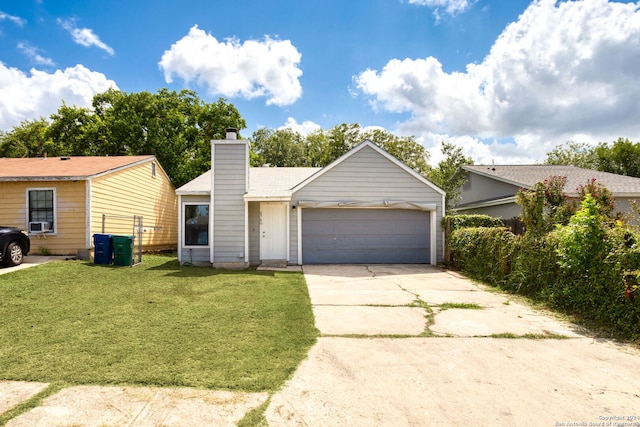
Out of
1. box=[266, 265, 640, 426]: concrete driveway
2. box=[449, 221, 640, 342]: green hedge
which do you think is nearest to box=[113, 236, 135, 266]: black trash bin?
box=[266, 265, 640, 426]: concrete driveway

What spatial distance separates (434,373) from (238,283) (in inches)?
217

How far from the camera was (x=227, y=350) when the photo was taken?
376 centimetres

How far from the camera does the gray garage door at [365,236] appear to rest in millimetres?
11641

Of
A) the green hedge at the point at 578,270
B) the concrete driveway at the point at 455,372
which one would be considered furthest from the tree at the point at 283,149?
the concrete driveway at the point at 455,372

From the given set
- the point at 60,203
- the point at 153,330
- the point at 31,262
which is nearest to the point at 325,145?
the point at 60,203

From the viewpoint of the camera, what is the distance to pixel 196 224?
11.5 m

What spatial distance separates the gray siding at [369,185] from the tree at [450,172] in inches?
273

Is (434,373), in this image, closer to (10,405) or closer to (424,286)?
(10,405)

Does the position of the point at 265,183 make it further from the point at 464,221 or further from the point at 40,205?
the point at 40,205

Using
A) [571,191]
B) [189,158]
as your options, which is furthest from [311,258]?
[189,158]

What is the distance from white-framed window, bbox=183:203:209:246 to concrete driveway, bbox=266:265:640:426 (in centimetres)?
678

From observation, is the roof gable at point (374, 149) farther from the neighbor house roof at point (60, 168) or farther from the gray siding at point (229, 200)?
the neighbor house roof at point (60, 168)

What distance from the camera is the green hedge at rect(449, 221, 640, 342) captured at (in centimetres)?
471

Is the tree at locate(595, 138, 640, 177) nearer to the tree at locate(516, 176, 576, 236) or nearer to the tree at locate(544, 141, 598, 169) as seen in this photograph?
the tree at locate(544, 141, 598, 169)
